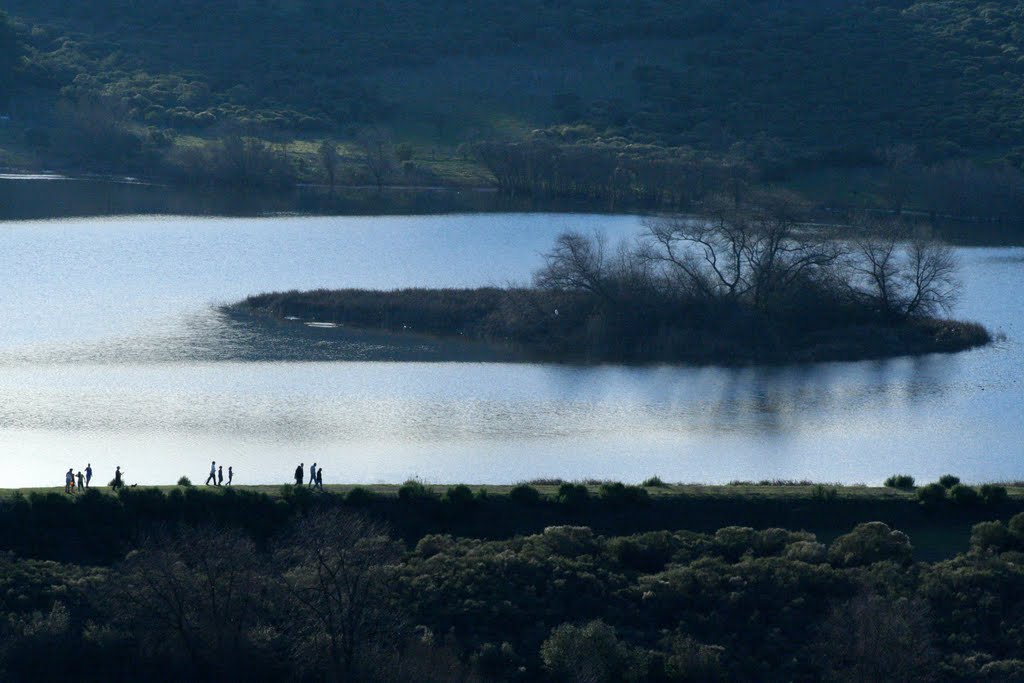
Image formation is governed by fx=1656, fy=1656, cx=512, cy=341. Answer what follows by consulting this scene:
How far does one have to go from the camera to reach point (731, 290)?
5272 cm

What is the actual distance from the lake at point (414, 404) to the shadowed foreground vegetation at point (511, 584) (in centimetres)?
511

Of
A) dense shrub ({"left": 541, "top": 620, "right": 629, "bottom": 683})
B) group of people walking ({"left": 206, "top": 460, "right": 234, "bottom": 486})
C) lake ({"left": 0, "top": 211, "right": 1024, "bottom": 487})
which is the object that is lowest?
dense shrub ({"left": 541, "top": 620, "right": 629, "bottom": 683})

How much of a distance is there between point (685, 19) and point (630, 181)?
3486cm

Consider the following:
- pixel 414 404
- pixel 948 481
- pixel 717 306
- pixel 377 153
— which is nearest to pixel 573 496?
pixel 948 481

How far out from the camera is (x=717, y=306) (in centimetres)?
5253

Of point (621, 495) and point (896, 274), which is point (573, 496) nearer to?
point (621, 495)

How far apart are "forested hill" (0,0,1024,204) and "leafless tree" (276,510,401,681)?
6688 cm

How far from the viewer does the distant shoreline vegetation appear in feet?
169

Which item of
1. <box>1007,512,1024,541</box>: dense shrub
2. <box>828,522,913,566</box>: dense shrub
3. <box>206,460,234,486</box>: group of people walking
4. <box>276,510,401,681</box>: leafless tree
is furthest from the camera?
<box>206,460,234,486</box>: group of people walking

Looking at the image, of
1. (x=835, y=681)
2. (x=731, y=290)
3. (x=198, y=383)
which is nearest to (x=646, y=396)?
(x=731, y=290)

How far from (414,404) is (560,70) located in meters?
75.1

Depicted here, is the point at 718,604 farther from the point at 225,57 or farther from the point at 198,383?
the point at 225,57

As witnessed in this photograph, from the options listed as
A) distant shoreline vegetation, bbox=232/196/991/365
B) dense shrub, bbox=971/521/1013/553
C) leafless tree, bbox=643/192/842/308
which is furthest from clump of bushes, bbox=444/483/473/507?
leafless tree, bbox=643/192/842/308

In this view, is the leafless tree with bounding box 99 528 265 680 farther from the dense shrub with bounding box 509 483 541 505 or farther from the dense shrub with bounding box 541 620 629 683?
the dense shrub with bounding box 509 483 541 505
